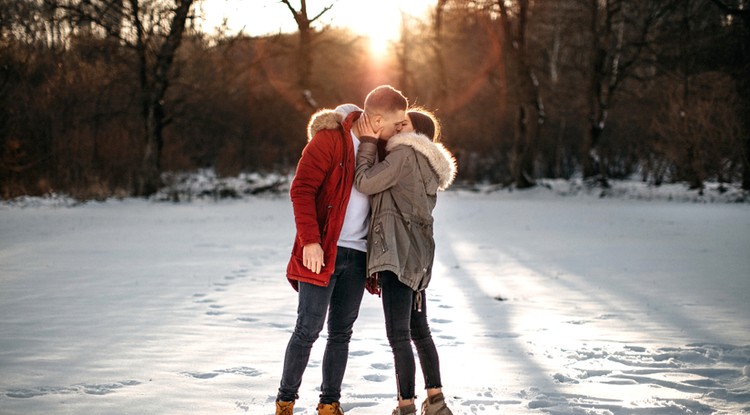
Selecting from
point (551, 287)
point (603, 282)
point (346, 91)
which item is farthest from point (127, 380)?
point (346, 91)

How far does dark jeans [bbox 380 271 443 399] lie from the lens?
10.7 feet

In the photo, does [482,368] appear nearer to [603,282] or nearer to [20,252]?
[603,282]

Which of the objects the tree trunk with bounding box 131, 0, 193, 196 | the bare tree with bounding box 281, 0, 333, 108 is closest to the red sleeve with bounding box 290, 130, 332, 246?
the tree trunk with bounding box 131, 0, 193, 196

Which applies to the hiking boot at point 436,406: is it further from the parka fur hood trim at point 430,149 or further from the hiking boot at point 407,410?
the parka fur hood trim at point 430,149

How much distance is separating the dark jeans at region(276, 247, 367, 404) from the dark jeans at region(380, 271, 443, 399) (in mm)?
157

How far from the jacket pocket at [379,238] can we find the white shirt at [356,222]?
100mm

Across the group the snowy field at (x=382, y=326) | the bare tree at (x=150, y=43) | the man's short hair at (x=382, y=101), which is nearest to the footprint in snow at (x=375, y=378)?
the snowy field at (x=382, y=326)

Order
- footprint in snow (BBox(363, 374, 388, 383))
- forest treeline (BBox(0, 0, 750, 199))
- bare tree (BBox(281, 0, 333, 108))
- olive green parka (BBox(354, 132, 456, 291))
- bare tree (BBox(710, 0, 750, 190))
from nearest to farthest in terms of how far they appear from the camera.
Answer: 1. olive green parka (BBox(354, 132, 456, 291))
2. footprint in snow (BBox(363, 374, 388, 383))
3. bare tree (BBox(710, 0, 750, 190))
4. forest treeline (BBox(0, 0, 750, 199))
5. bare tree (BBox(281, 0, 333, 108))

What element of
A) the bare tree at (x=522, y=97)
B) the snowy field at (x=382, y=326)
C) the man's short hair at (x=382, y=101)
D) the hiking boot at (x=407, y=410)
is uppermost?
the bare tree at (x=522, y=97)

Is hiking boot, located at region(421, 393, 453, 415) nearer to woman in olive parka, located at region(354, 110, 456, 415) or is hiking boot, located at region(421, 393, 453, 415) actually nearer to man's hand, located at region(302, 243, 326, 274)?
woman in olive parka, located at region(354, 110, 456, 415)

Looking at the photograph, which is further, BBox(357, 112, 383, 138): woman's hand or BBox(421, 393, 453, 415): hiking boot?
BBox(421, 393, 453, 415): hiking boot

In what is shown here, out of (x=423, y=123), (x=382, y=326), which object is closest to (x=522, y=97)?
(x=382, y=326)

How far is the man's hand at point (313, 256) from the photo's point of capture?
3.09 metres

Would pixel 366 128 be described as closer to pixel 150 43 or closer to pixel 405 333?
pixel 405 333
